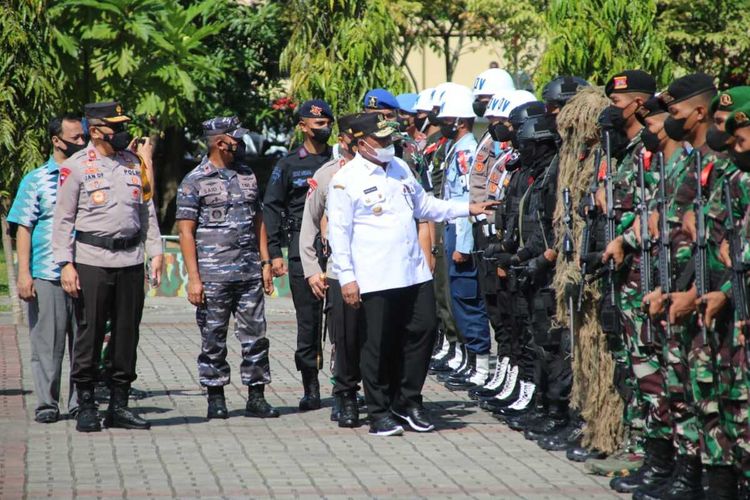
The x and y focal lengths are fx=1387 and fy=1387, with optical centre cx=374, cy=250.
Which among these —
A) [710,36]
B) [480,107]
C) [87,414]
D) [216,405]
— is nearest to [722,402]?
[216,405]

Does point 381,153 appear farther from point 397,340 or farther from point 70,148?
point 70,148

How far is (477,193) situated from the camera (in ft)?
37.3

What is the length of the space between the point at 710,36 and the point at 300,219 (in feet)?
59.4

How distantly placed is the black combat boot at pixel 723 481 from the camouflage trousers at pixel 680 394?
0.86 feet

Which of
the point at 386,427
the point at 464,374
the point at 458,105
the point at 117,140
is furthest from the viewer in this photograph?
the point at 458,105

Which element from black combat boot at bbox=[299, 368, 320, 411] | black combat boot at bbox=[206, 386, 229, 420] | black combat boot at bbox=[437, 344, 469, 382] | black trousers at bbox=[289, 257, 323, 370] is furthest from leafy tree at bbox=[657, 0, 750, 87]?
black combat boot at bbox=[206, 386, 229, 420]

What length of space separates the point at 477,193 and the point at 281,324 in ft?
18.5

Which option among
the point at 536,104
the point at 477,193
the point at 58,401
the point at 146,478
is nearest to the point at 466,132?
the point at 477,193

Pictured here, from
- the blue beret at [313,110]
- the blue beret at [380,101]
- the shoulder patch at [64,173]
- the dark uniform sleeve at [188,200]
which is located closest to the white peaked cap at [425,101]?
the blue beret at [380,101]

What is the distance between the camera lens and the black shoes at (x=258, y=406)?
10.3 meters

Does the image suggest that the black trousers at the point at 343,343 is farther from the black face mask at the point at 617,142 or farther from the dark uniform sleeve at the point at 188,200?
the black face mask at the point at 617,142

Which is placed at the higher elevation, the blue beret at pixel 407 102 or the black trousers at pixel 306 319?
the blue beret at pixel 407 102

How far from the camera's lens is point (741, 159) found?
6188 mm

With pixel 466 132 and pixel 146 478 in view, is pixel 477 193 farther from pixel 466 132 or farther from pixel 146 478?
pixel 146 478
